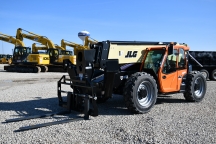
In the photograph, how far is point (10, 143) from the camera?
4.27 meters

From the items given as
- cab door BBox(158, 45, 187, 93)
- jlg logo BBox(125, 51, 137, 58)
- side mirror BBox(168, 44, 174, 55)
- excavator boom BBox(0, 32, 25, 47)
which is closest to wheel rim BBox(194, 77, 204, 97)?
cab door BBox(158, 45, 187, 93)

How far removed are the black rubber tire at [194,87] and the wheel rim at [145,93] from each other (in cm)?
191

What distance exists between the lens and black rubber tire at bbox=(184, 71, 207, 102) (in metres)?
7.94

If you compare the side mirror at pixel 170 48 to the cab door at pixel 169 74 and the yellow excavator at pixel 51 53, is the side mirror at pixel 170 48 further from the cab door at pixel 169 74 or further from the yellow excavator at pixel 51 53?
the yellow excavator at pixel 51 53

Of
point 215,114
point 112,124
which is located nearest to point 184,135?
point 112,124

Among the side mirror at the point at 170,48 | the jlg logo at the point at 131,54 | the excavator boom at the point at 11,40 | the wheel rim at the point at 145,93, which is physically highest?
the excavator boom at the point at 11,40

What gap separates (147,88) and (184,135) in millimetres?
2221

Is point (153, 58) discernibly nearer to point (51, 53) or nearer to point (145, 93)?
point (145, 93)

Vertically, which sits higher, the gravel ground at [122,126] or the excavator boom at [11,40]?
the excavator boom at [11,40]

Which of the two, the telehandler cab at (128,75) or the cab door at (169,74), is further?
the cab door at (169,74)

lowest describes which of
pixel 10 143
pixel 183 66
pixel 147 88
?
pixel 10 143

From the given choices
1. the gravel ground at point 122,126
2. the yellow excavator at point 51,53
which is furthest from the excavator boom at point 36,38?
the gravel ground at point 122,126

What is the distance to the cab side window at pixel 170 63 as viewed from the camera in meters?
7.41

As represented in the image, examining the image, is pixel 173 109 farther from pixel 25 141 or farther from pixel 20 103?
pixel 20 103
